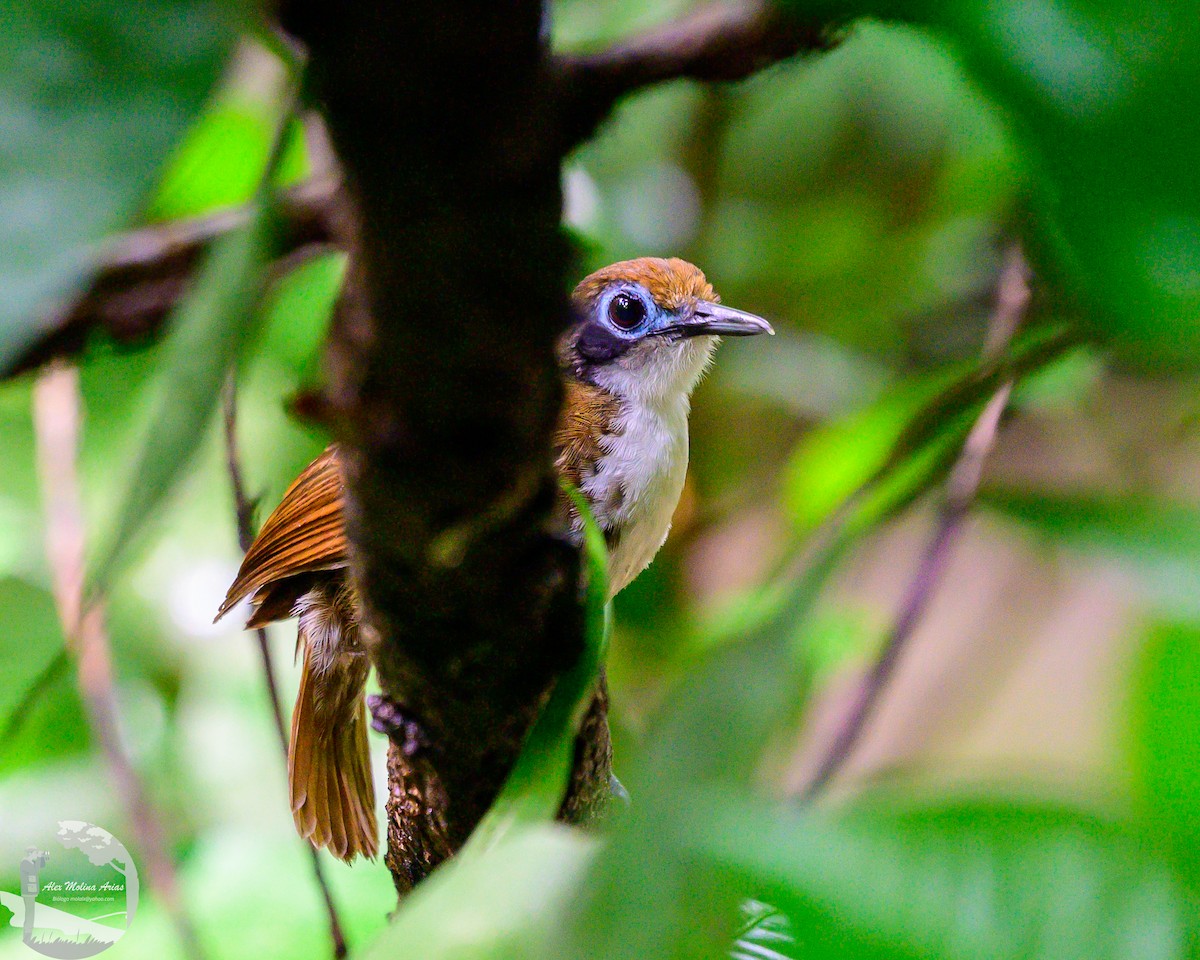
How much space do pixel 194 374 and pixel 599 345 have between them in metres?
1.37

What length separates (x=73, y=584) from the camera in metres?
1.25

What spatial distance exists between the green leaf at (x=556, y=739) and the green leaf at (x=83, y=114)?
15.3 inches

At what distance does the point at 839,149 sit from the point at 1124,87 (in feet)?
10.2

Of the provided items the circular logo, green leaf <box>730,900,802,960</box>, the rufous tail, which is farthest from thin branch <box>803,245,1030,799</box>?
the circular logo

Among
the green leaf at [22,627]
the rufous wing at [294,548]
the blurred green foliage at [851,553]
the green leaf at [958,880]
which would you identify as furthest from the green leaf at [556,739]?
the rufous wing at [294,548]

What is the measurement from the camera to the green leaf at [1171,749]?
1.15ft

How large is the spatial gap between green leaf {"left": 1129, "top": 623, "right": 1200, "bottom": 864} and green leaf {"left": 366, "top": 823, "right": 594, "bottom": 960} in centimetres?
21

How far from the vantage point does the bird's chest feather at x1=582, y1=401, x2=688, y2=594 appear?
1346 millimetres

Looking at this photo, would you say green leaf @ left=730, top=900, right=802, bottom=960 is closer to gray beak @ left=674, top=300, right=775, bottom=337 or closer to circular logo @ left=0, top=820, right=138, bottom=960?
gray beak @ left=674, top=300, right=775, bottom=337

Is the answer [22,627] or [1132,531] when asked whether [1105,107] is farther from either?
[22,627]

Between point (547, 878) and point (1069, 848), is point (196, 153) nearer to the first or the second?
point (547, 878)


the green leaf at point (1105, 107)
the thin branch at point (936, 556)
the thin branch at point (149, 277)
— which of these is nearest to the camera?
the green leaf at point (1105, 107)

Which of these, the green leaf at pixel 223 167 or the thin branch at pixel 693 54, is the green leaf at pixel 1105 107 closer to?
the thin branch at pixel 693 54

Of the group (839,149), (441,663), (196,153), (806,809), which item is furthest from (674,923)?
(839,149)
